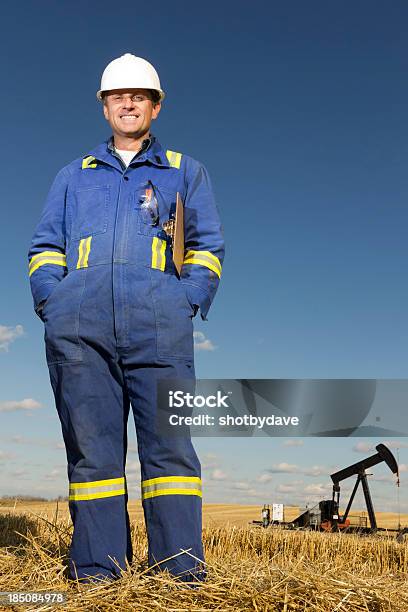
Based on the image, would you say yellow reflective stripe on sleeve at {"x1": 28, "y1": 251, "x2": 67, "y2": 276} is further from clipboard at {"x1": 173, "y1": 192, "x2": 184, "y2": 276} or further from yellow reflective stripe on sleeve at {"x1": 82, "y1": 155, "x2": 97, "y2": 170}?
clipboard at {"x1": 173, "y1": 192, "x2": 184, "y2": 276}

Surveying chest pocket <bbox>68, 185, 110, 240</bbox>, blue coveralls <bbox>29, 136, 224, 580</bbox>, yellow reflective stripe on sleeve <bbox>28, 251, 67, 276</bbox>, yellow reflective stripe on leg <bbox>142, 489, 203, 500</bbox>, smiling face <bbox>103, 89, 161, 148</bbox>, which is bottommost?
yellow reflective stripe on leg <bbox>142, 489, 203, 500</bbox>

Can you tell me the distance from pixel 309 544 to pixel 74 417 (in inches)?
274

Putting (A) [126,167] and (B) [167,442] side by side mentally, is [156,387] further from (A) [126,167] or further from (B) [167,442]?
(A) [126,167]

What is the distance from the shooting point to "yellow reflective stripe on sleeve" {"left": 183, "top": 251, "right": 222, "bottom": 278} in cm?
405

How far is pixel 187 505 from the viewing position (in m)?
3.84

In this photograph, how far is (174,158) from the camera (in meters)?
4.36

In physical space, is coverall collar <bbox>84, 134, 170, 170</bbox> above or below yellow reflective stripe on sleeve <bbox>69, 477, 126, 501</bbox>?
above

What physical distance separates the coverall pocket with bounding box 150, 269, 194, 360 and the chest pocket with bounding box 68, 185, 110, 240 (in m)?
0.43

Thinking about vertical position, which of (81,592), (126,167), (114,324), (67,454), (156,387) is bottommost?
(81,592)

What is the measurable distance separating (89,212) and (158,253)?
0.49m

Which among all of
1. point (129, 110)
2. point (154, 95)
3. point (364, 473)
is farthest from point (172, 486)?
point (364, 473)

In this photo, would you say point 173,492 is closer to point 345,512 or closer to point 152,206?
point 152,206

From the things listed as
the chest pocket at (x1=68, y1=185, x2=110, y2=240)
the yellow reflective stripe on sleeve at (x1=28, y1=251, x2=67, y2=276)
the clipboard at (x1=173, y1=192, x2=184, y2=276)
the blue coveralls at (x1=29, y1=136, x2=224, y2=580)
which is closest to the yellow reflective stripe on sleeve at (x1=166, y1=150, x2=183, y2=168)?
the blue coveralls at (x1=29, y1=136, x2=224, y2=580)

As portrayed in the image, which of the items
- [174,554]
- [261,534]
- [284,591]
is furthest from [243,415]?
[261,534]
